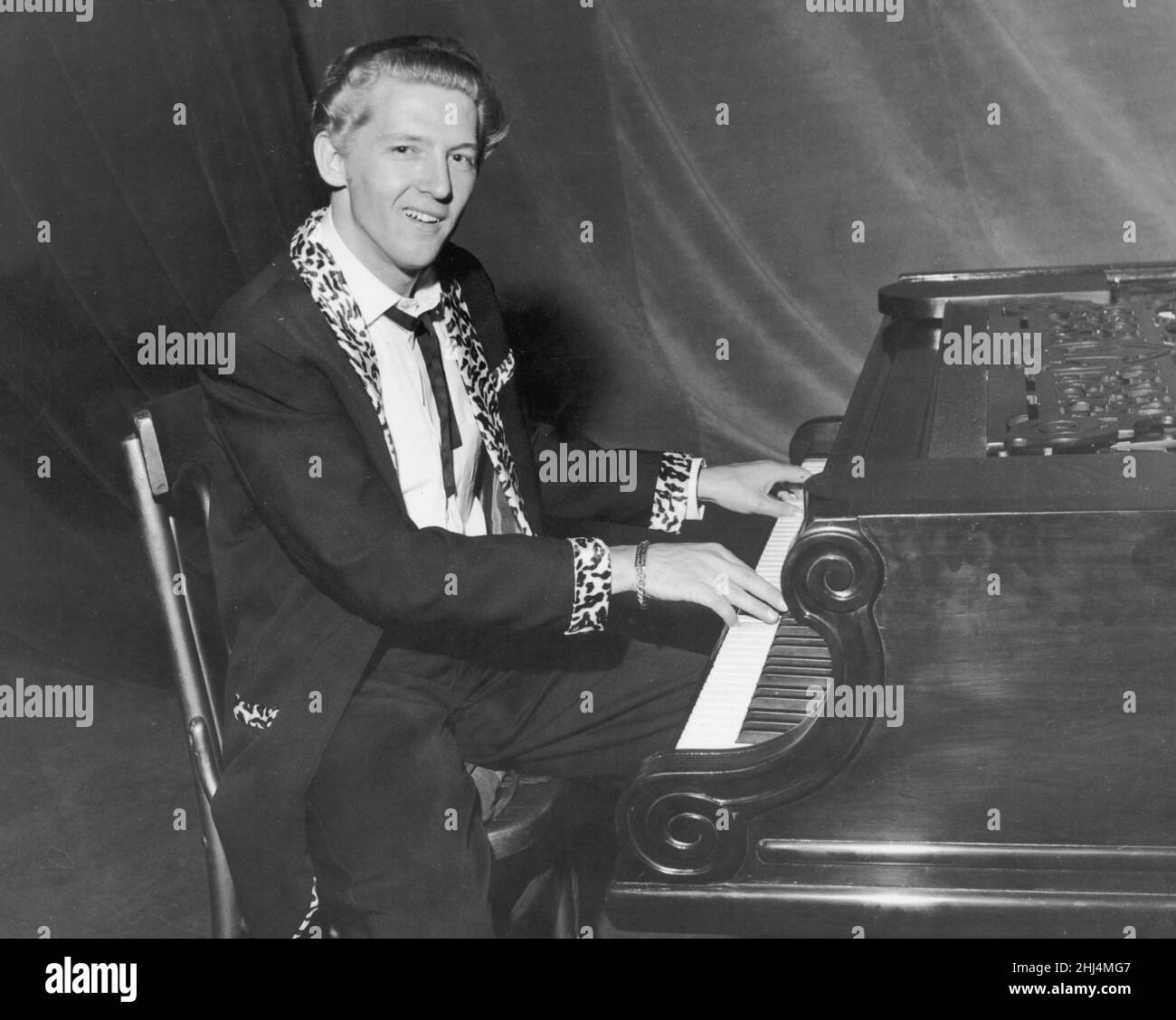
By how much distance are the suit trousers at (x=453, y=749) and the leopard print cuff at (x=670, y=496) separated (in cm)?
20

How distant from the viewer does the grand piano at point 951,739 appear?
1313mm

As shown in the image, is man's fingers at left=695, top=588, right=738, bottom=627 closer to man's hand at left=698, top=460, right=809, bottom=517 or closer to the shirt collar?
man's hand at left=698, top=460, right=809, bottom=517

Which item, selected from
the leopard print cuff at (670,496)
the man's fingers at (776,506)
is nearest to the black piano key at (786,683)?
the man's fingers at (776,506)

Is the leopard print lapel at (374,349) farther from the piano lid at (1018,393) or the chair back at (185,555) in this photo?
Result: the piano lid at (1018,393)

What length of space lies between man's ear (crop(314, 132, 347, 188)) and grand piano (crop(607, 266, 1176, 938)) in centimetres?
84

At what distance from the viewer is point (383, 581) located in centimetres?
175

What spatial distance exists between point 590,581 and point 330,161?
686 millimetres

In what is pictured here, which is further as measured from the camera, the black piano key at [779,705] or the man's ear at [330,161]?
the man's ear at [330,161]

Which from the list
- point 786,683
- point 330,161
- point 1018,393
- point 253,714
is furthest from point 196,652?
point 1018,393

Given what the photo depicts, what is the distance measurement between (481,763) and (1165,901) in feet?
3.13

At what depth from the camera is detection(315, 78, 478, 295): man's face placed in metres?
1.82

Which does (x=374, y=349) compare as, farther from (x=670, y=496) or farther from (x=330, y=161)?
(x=670, y=496)
